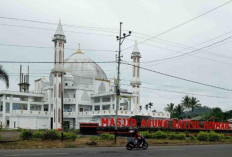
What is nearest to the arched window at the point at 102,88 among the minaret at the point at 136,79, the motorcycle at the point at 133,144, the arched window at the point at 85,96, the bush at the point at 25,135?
the arched window at the point at 85,96

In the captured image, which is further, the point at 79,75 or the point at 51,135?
the point at 79,75

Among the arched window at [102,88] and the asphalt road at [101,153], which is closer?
the asphalt road at [101,153]

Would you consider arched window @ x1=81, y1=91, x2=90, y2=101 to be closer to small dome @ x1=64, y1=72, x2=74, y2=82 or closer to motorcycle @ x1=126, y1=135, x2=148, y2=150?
small dome @ x1=64, y1=72, x2=74, y2=82

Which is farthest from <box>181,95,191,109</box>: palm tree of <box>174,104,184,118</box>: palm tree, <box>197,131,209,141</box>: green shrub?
<box>197,131,209,141</box>: green shrub

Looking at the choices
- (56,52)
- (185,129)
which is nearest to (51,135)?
(185,129)

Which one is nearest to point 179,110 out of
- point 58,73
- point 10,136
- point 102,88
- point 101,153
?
point 102,88

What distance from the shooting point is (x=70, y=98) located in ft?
216

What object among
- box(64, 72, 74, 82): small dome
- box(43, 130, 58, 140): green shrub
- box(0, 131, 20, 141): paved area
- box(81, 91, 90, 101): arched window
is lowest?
box(0, 131, 20, 141): paved area

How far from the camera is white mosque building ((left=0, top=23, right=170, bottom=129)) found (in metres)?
59.8

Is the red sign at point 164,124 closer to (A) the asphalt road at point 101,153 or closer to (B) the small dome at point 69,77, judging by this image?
(B) the small dome at point 69,77

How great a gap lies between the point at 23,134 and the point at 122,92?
35.3 metres

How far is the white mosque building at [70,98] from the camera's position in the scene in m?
59.8

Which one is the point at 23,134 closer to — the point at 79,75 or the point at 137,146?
the point at 137,146

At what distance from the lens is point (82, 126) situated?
40469mm
